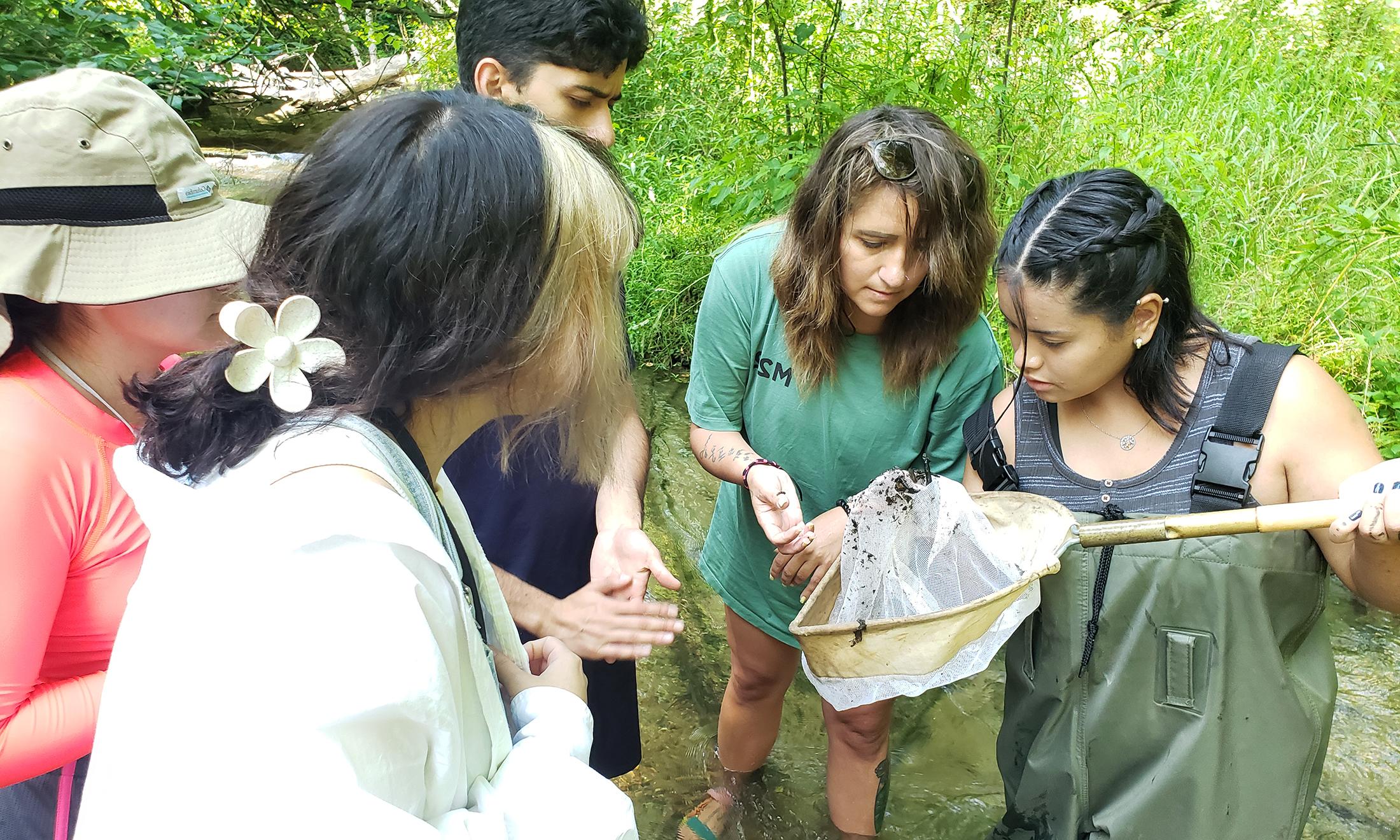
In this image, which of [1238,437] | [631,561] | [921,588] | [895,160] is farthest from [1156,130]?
[631,561]

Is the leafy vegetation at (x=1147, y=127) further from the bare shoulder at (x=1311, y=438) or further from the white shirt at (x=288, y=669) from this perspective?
the white shirt at (x=288, y=669)

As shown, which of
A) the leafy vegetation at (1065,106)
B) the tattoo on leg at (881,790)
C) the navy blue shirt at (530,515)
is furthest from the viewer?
the leafy vegetation at (1065,106)

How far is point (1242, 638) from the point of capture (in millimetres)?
1654

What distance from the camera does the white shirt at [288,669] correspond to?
80 centimetres

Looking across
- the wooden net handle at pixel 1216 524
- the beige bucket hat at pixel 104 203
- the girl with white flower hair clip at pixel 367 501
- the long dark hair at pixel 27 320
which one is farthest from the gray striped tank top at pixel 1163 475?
the long dark hair at pixel 27 320

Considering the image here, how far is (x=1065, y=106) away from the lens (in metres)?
5.11

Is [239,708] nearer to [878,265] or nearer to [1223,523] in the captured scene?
[1223,523]

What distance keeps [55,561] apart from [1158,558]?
1.75m

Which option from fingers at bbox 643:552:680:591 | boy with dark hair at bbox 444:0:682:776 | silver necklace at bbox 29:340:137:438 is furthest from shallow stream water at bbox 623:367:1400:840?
silver necklace at bbox 29:340:137:438

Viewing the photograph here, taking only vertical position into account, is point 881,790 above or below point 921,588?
below

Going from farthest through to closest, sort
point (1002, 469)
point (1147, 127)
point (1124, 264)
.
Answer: point (1147, 127)
point (1002, 469)
point (1124, 264)

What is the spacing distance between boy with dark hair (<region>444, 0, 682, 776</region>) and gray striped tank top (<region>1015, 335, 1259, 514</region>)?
86 centimetres

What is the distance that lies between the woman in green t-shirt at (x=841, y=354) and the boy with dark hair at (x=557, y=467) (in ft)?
0.99

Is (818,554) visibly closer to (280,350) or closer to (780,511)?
(780,511)
